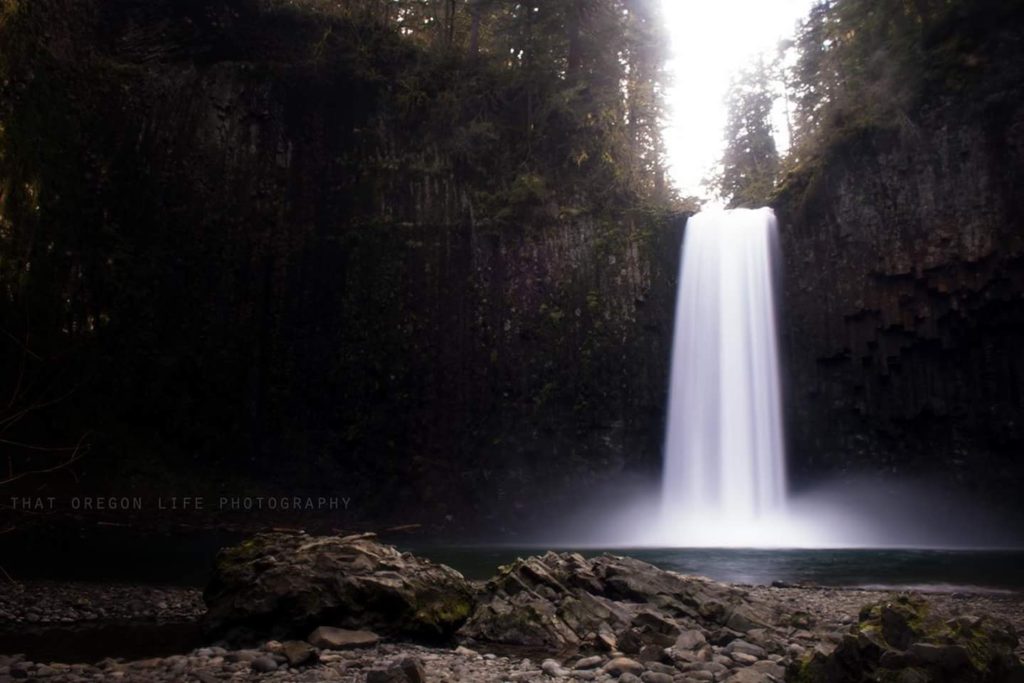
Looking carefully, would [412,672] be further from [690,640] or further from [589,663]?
[690,640]

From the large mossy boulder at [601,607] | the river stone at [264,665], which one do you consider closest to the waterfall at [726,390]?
the large mossy boulder at [601,607]

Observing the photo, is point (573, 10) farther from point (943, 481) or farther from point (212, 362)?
point (943, 481)

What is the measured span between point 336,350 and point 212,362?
3.61 m

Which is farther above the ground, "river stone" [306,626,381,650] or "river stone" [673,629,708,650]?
"river stone" [673,629,708,650]

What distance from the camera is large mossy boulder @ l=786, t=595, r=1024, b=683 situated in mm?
5125

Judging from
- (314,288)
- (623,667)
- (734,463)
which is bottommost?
(623,667)

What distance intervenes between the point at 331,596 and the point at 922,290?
57.7 feet

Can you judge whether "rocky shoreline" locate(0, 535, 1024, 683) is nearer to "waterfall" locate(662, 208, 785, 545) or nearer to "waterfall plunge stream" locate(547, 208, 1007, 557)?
"waterfall plunge stream" locate(547, 208, 1007, 557)

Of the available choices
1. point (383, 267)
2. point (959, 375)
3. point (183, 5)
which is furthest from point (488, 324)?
point (183, 5)

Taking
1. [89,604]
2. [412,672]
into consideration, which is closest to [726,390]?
[89,604]

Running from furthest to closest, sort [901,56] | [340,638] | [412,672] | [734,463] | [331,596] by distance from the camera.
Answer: [734,463], [901,56], [331,596], [340,638], [412,672]

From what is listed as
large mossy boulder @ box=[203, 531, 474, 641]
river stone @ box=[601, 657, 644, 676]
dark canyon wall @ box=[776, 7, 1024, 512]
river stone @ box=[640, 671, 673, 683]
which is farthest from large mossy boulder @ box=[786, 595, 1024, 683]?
dark canyon wall @ box=[776, 7, 1024, 512]

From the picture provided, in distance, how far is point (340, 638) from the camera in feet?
25.6

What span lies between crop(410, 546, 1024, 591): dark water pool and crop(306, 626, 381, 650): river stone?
5405 millimetres
